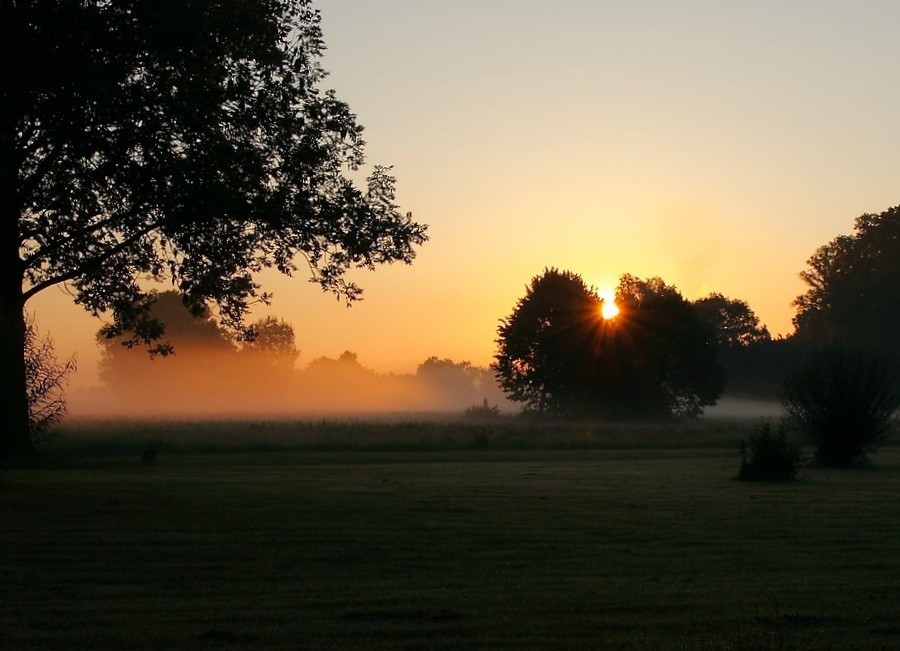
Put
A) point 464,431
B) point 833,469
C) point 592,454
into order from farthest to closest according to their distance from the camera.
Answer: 1. point 464,431
2. point 592,454
3. point 833,469

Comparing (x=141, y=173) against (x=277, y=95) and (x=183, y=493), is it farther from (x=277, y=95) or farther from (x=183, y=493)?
(x=183, y=493)

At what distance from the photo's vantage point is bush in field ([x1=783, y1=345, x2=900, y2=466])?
1486 inches

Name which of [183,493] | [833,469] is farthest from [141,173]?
[833,469]

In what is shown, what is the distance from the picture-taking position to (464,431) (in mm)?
60094

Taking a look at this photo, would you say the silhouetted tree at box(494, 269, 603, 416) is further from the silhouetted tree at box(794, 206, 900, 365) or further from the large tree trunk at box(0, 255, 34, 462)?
the large tree trunk at box(0, 255, 34, 462)

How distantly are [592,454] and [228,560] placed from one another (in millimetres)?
31713

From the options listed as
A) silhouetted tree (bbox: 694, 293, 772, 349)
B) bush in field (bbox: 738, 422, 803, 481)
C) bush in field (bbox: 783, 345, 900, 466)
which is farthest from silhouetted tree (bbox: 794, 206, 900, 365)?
bush in field (bbox: 738, 422, 803, 481)

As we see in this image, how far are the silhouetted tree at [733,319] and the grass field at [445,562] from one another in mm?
125727

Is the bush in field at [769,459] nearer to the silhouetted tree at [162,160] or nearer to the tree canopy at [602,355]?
the silhouetted tree at [162,160]

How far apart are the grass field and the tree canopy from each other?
60735 millimetres

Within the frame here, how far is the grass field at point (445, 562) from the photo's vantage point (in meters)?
10.2

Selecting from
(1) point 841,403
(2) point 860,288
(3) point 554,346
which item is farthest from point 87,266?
(2) point 860,288

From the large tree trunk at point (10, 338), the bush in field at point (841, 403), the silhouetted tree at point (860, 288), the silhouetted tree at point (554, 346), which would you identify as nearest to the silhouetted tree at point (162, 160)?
the large tree trunk at point (10, 338)

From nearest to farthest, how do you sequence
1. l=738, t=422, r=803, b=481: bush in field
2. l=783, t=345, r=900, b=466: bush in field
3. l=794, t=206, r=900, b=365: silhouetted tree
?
1. l=738, t=422, r=803, b=481: bush in field
2. l=783, t=345, r=900, b=466: bush in field
3. l=794, t=206, r=900, b=365: silhouetted tree
